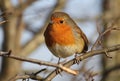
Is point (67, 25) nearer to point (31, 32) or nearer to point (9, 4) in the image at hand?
point (9, 4)

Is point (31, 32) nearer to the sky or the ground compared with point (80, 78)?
nearer to the ground

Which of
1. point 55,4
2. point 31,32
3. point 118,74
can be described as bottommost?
point 118,74

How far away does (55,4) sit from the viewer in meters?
8.36

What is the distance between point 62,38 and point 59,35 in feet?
0.16

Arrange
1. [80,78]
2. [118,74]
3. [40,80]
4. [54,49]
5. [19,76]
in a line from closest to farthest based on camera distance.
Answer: [19,76] < [40,80] < [80,78] < [54,49] < [118,74]

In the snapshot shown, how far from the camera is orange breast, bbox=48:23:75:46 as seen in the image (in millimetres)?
4707

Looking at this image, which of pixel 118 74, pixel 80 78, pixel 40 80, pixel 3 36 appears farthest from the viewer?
pixel 3 36

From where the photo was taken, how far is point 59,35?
4762 millimetres

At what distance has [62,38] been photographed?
475 centimetres

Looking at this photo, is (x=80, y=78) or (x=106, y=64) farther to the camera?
(x=106, y=64)

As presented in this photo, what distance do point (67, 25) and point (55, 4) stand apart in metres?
3.56

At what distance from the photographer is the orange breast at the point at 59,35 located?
4707mm

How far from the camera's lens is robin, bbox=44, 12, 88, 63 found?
470 cm

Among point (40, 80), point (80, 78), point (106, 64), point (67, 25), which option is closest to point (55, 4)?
point (106, 64)
